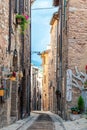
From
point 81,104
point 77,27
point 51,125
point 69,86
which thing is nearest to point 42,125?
point 51,125

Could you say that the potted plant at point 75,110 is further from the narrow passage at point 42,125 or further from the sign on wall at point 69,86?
the narrow passage at point 42,125

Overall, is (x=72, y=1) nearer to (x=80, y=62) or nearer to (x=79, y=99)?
(x=80, y=62)

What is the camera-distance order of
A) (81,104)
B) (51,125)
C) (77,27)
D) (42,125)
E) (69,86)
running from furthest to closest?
(77,27)
(69,86)
(81,104)
(51,125)
(42,125)

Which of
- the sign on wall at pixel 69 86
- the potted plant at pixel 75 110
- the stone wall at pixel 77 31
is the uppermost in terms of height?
the stone wall at pixel 77 31

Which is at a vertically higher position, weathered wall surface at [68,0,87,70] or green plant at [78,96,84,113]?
weathered wall surface at [68,0,87,70]

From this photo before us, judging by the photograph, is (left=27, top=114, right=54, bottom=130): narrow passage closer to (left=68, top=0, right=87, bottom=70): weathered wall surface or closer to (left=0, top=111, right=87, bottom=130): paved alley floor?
(left=0, top=111, right=87, bottom=130): paved alley floor

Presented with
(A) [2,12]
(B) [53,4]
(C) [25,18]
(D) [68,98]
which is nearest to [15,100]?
(D) [68,98]

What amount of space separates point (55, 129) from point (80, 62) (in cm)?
489

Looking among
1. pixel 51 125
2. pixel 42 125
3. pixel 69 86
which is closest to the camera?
pixel 42 125

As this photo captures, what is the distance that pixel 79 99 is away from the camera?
17750 millimetres

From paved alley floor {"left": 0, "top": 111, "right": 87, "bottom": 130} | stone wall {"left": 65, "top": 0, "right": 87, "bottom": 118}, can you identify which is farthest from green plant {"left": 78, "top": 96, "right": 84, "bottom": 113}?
stone wall {"left": 65, "top": 0, "right": 87, "bottom": 118}

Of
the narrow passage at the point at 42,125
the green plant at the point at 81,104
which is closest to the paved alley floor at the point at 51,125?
the narrow passage at the point at 42,125

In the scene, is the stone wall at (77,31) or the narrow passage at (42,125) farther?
the stone wall at (77,31)

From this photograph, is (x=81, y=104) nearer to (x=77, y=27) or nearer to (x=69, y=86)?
(x=69, y=86)
